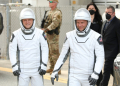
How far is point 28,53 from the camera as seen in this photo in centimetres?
568

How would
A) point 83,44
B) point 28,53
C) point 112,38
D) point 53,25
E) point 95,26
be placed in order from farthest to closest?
point 53,25 < point 112,38 < point 95,26 < point 28,53 < point 83,44

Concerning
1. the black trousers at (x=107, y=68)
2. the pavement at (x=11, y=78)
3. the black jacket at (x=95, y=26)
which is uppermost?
the black jacket at (x=95, y=26)

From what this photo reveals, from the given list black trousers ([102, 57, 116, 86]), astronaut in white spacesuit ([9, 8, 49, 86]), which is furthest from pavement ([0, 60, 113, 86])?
astronaut in white spacesuit ([9, 8, 49, 86])

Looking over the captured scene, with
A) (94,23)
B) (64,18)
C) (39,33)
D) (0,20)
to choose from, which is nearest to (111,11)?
(94,23)

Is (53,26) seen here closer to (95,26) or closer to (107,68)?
(95,26)

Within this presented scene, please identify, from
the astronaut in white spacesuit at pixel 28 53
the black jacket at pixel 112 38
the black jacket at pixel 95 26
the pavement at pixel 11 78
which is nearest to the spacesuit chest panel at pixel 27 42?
the astronaut in white spacesuit at pixel 28 53

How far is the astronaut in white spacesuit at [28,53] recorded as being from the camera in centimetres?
567

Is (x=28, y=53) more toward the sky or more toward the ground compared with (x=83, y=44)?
more toward the ground

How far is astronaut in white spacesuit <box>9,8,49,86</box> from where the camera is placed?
567cm

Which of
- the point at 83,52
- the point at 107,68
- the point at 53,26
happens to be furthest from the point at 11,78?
the point at 83,52

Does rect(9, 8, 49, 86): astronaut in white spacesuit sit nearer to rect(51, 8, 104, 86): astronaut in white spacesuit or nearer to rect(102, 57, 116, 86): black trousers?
rect(51, 8, 104, 86): astronaut in white spacesuit

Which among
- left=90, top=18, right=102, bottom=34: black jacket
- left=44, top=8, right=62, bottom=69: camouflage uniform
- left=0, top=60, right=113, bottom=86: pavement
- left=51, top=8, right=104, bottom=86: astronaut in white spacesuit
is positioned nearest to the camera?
left=51, top=8, right=104, bottom=86: astronaut in white spacesuit

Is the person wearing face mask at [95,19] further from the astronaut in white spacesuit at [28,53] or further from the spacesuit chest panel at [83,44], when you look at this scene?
the spacesuit chest panel at [83,44]

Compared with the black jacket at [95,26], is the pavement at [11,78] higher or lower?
lower
